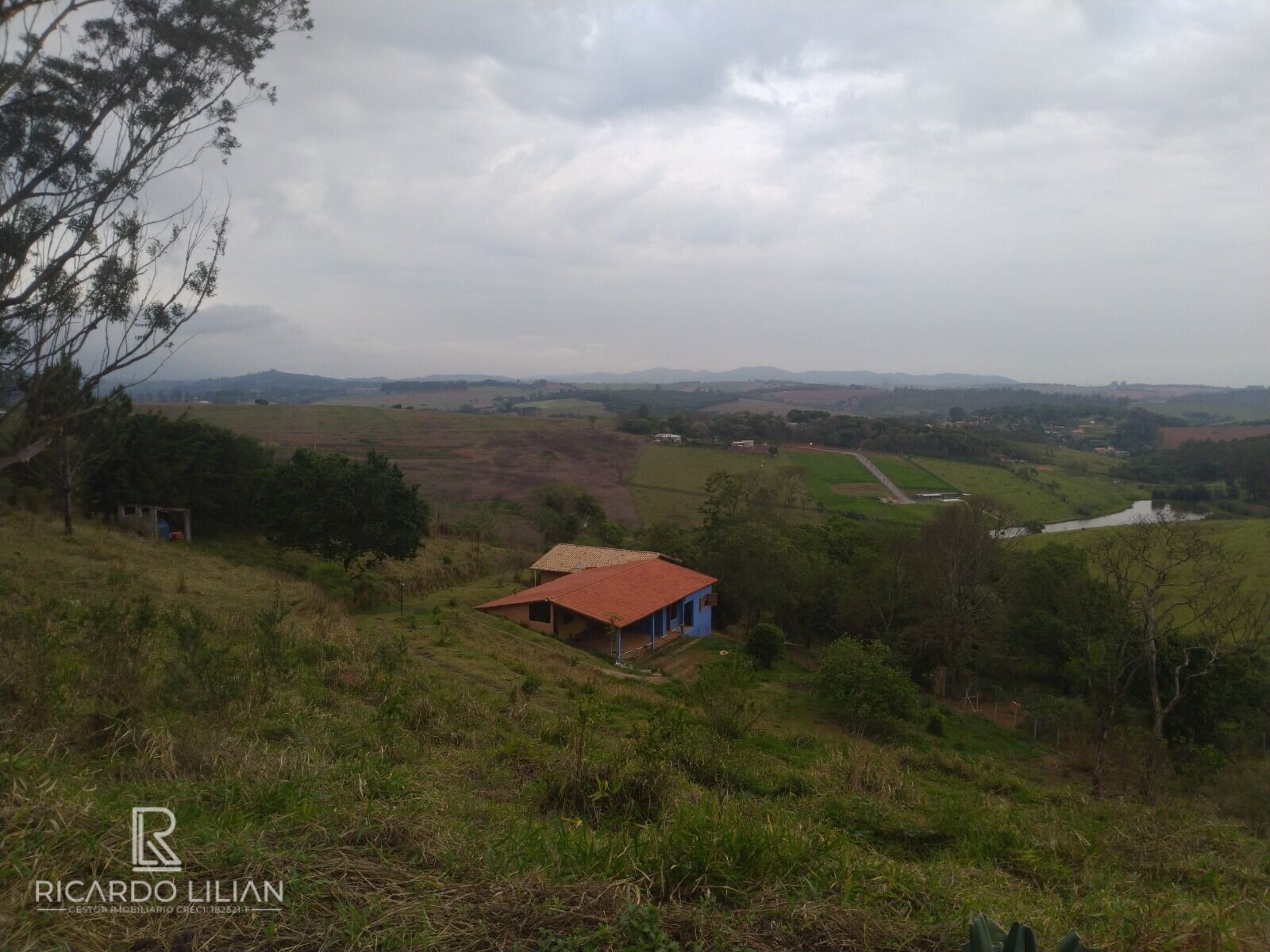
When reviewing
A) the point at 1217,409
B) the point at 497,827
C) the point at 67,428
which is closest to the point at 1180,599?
the point at 497,827

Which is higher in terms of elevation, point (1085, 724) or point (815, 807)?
point (815, 807)

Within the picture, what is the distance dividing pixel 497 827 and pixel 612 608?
15890 mm

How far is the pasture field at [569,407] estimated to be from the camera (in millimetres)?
Answer: 69250

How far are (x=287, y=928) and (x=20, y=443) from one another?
487 inches

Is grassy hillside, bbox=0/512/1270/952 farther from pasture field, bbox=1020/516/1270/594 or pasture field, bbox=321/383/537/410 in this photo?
pasture field, bbox=321/383/537/410

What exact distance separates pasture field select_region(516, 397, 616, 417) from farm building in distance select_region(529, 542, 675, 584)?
3998cm

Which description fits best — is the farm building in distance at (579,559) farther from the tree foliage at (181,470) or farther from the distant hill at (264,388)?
the distant hill at (264,388)

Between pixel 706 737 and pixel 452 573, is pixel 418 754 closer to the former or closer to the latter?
pixel 706 737

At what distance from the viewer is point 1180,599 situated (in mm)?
12664

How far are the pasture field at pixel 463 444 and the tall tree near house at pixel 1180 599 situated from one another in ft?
74.0

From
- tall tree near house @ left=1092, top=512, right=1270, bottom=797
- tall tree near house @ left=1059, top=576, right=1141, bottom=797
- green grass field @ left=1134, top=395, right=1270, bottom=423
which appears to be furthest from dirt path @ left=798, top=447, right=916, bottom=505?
green grass field @ left=1134, top=395, right=1270, bottom=423

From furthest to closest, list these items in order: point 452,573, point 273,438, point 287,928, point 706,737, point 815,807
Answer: point 273,438 < point 452,573 < point 706,737 < point 815,807 < point 287,928

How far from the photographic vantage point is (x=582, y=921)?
2.62 metres

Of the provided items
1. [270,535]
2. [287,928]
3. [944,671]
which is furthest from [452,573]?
[287,928]
